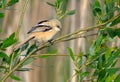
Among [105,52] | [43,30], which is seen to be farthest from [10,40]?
[43,30]

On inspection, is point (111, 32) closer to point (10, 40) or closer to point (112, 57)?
point (112, 57)

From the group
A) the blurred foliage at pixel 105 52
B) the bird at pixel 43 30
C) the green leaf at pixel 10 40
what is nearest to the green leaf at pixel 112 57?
the blurred foliage at pixel 105 52

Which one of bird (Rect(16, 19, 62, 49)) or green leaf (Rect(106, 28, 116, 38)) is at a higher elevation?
bird (Rect(16, 19, 62, 49))

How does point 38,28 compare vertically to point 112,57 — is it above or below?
above

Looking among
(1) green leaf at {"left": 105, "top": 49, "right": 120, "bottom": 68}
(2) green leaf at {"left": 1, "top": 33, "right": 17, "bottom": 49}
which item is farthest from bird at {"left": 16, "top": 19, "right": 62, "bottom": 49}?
(1) green leaf at {"left": 105, "top": 49, "right": 120, "bottom": 68}

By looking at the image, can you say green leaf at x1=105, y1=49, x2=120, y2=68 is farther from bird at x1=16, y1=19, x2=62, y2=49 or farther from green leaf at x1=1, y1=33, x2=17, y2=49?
bird at x1=16, y1=19, x2=62, y2=49

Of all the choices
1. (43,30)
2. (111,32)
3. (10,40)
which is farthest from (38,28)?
(111,32)

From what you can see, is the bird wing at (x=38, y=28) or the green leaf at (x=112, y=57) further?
the bird wing at (x=38, y=28)

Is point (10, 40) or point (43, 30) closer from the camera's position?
point (10, 40)

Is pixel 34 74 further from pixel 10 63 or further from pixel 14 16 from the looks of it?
pixel 10 63


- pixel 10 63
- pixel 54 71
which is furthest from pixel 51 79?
pixel 10 63

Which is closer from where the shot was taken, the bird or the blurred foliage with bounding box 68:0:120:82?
the blurred foliage with bounding box 68:0:120:82

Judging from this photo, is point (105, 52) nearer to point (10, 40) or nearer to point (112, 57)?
point (112, 57)

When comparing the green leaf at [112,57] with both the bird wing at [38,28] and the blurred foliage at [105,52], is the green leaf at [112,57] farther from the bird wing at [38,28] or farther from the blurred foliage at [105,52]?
the bird wing at [38,28]
